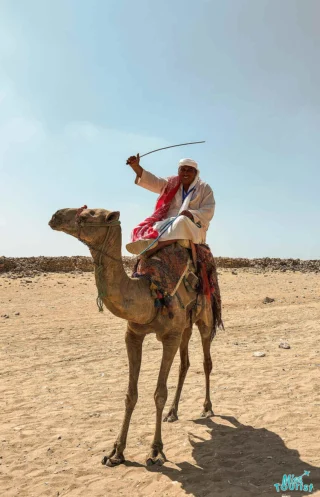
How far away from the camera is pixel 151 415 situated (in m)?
6.23

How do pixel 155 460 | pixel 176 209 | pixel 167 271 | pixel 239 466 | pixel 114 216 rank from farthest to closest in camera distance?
pixel 176 209, pixel 167 271, pixel 155 460, pixel 239 466, pixel 114 216

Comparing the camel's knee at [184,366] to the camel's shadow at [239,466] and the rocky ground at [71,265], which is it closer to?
the camel's shadow at [239,466]

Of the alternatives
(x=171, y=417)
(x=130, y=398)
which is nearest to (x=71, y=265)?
(x=171, y=417)

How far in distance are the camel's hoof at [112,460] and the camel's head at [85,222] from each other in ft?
7.93

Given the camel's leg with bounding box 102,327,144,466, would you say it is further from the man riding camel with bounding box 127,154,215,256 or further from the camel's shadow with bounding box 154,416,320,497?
the man riding camel with bounding box 127,154,215,256

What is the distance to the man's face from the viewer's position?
5.57 m

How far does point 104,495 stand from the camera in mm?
4070

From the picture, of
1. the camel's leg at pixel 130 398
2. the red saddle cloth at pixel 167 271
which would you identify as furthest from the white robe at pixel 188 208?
the camel's leg at pixel 130 398

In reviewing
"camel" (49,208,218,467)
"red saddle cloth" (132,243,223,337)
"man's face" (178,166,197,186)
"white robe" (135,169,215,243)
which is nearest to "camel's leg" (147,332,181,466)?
"camel" (49,208,218,467)

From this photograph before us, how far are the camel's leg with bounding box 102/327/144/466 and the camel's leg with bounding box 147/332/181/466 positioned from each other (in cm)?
30

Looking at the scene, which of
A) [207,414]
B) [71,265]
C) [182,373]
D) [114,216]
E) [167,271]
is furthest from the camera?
[71,265]

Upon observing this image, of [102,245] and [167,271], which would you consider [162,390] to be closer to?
[167,271]

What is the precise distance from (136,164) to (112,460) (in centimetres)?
341

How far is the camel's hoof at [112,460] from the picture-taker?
→ 4.67 meters
